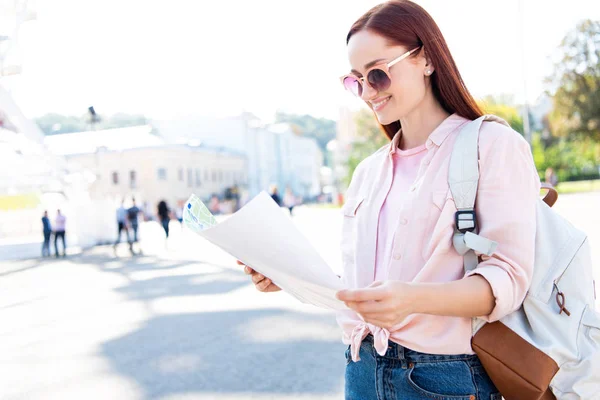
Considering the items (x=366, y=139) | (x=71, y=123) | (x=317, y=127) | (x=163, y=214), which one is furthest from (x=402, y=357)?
(x=317, y=127)

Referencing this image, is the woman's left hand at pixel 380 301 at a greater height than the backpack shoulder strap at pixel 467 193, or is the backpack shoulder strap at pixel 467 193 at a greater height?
the backpack shoulder strap at pixel 467 193

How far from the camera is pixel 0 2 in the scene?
929 inches

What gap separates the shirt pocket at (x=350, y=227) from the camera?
1.84m

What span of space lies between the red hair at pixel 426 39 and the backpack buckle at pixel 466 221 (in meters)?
0.35

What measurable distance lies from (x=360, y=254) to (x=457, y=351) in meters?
0.37

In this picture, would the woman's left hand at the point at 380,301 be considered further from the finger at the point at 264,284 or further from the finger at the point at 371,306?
the finger at the point at 264,284

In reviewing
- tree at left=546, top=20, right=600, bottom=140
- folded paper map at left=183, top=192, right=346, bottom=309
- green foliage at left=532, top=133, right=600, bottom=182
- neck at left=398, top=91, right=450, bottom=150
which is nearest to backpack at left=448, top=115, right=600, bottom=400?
neck at left=398, top=91, right=450, bottom=150

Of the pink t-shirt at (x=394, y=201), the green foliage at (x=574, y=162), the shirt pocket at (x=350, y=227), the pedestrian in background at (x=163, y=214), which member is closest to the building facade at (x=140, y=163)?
the pedestrian in background at (x=163, y=214)

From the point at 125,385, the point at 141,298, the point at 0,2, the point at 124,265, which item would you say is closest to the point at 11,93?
the point at 0,2

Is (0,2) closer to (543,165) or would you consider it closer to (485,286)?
(485,286)

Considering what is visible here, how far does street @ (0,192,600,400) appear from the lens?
16.1ft

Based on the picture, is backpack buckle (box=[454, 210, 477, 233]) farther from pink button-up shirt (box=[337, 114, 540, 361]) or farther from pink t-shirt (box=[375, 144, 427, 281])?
pink t-shirt (box=[375, 144, 427, 281])

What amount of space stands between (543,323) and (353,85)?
83 cm

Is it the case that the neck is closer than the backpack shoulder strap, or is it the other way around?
the backpack shoulder strap
